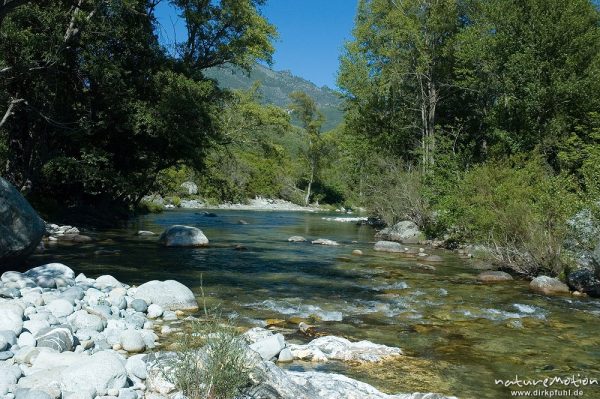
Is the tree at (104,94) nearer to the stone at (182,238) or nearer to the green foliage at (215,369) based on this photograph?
the stone at (182,238)

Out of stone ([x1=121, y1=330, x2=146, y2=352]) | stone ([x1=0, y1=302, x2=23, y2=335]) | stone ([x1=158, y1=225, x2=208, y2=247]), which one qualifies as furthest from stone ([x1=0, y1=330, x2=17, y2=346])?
stone ([x1=158, y1=225, x2=208, y2=247])

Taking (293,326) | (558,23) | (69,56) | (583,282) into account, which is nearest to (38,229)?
(293,326)

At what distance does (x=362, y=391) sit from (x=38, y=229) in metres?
9.09

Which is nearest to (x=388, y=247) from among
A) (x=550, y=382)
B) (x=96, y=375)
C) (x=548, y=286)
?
(x=548, y=286)

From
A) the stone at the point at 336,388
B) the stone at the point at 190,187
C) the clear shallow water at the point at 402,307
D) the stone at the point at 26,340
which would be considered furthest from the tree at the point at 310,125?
the stone at the point at 336,388

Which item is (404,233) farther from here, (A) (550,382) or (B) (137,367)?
(B) (137,367)

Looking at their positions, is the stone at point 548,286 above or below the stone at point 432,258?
above

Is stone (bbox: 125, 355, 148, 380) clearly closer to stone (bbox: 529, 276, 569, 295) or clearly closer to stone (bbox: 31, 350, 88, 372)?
stone (bbox: 31, 350, 88, 372)

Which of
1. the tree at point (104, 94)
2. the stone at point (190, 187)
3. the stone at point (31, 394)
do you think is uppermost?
the tree at point (104, 94)

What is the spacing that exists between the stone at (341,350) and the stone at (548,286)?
6.35 meters

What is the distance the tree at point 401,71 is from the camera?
28328 millimetres

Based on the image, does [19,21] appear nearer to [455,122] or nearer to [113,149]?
[113,149]

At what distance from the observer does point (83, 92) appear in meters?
21.3

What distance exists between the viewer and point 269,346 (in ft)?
21.5
